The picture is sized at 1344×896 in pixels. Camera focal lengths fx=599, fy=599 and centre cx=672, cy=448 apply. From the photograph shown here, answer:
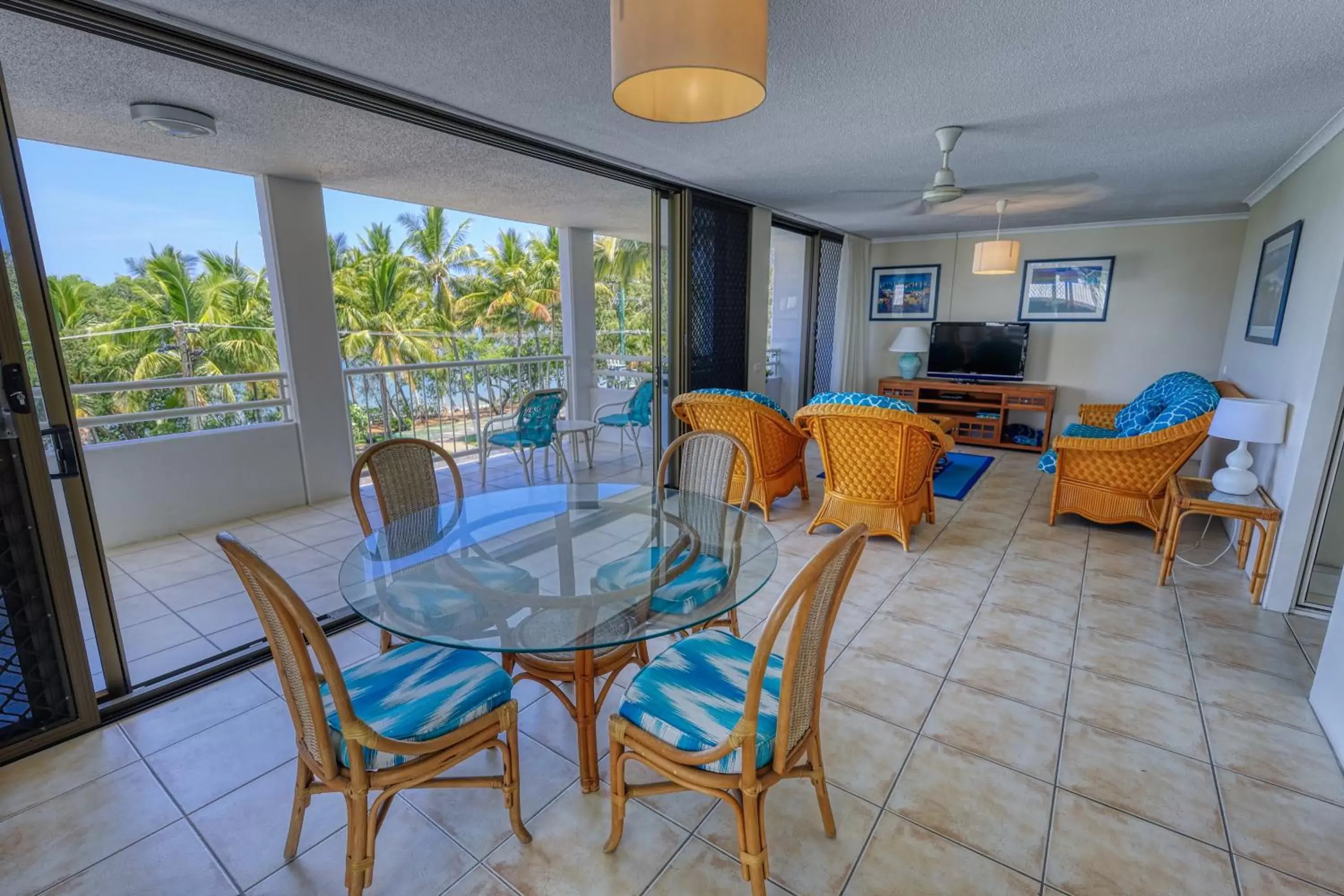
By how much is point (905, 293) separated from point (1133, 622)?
16.1ft

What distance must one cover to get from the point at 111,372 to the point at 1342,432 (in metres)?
9.52

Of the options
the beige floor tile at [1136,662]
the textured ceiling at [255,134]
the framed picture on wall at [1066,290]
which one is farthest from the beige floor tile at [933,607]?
the framed picture on wall at [1066,290]

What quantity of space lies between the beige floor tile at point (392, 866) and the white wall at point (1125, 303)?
655 cm

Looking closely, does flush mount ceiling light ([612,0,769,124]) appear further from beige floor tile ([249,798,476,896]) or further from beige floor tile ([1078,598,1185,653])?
beige floor tile ([1078,598,1185,653])

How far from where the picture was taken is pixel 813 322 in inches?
240

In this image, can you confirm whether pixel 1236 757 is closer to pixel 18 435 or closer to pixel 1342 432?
pixel 1342 432

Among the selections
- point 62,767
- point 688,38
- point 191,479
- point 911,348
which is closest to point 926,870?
point 688,38

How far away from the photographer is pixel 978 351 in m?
6.19

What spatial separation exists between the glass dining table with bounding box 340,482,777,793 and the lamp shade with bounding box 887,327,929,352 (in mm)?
4813

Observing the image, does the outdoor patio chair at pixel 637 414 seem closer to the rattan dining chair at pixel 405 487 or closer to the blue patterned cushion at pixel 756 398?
the blue patterned cushion at pixel 756 398

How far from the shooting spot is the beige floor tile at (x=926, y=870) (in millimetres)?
1379

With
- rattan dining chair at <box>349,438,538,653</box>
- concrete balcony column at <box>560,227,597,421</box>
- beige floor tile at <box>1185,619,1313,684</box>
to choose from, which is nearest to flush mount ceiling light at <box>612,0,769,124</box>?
rattan dining chair at <box>349,438,538,653</box>

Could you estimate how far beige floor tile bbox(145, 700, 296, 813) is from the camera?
167 centimetres

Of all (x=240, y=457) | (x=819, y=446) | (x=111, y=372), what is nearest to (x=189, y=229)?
(x=111, y=372)
